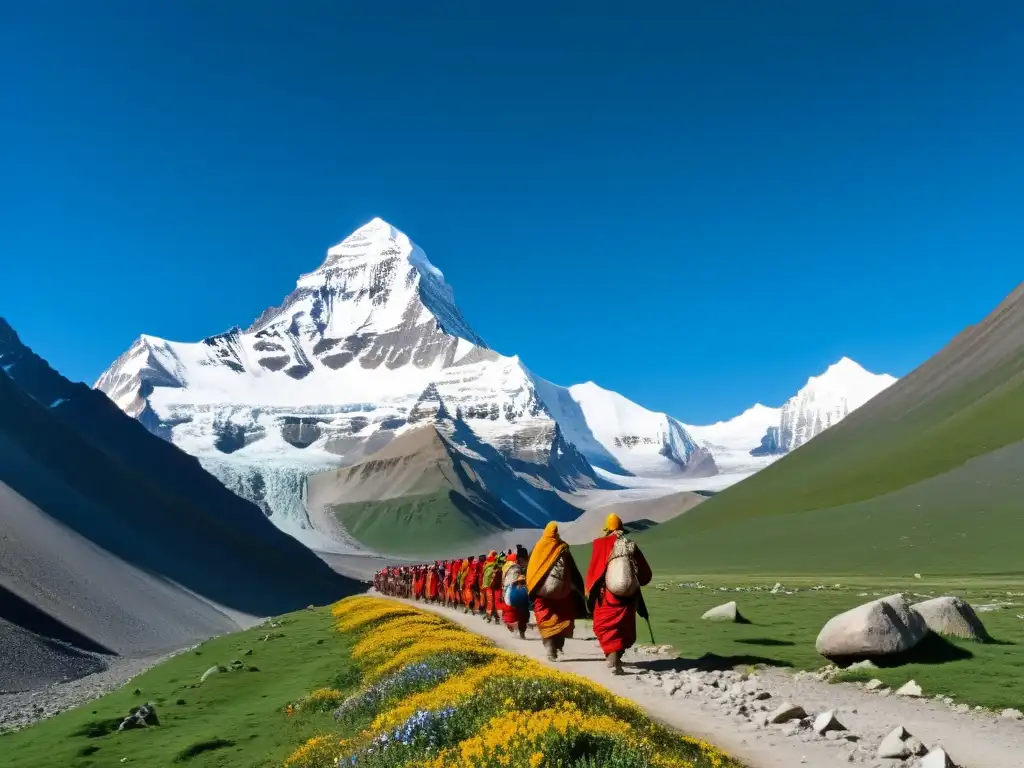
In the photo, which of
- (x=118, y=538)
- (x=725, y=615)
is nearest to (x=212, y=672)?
(x=725, y=615)

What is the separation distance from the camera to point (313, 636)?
37.0 m

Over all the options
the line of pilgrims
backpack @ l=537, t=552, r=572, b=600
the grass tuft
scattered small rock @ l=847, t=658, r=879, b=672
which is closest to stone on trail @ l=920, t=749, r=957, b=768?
the line of pilgrims

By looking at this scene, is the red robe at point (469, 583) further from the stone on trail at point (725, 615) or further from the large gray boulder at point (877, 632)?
the large gray boulder at point (877, 632)

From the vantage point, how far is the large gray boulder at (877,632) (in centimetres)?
1591

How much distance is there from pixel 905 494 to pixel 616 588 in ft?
408

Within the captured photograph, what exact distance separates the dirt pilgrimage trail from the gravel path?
86.2 ft

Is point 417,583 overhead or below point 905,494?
below

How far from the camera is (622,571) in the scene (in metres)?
16.2

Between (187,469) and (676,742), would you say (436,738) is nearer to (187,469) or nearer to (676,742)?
→ (676,742)

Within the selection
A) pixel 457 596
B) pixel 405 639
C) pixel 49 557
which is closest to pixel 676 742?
pixel 405 639

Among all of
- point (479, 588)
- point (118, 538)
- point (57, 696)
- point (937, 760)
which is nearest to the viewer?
point (937, 760)

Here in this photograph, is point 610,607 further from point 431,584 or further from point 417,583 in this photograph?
→ point 417,583

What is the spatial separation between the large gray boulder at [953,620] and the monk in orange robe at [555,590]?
8.18 metres

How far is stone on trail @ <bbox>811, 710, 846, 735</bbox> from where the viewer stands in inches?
425
